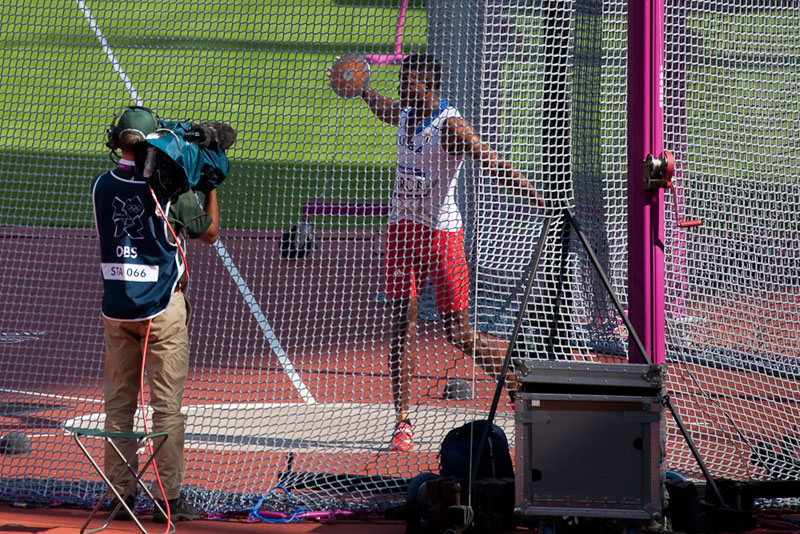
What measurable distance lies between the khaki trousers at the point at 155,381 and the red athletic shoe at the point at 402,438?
1.34m

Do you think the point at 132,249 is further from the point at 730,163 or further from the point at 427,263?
the point at 730,163

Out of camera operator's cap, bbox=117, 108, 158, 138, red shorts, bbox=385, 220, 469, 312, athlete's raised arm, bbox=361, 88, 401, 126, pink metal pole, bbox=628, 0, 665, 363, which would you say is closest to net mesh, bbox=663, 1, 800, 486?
pink metal pole, bbox=628, 0, 665, 363

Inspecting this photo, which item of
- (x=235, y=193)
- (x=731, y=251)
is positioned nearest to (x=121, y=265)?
(x=731, y=251)

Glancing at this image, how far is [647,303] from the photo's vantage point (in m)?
4.62

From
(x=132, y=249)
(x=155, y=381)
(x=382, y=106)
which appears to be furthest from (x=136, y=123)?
(x=382, y=106)

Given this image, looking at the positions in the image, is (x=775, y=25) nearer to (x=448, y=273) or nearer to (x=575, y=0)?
(x=575, y=0)

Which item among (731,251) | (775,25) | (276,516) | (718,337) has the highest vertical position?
(775,25)

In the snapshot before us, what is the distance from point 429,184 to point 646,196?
4.29ft

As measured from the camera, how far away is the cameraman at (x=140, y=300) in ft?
14.4

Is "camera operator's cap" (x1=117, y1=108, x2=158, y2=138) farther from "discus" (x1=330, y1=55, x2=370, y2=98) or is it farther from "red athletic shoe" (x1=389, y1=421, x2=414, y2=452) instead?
"red athletic shoe" (x1=389, y1=421, x2=414, y2=452)

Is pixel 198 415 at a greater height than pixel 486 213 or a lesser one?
lesser

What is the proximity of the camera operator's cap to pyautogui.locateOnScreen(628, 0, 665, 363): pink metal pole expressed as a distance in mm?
2319

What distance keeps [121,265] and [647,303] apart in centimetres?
250

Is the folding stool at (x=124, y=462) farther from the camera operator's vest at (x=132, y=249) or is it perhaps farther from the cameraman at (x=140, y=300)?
the camera operator's vest at (x=132, y=249)
